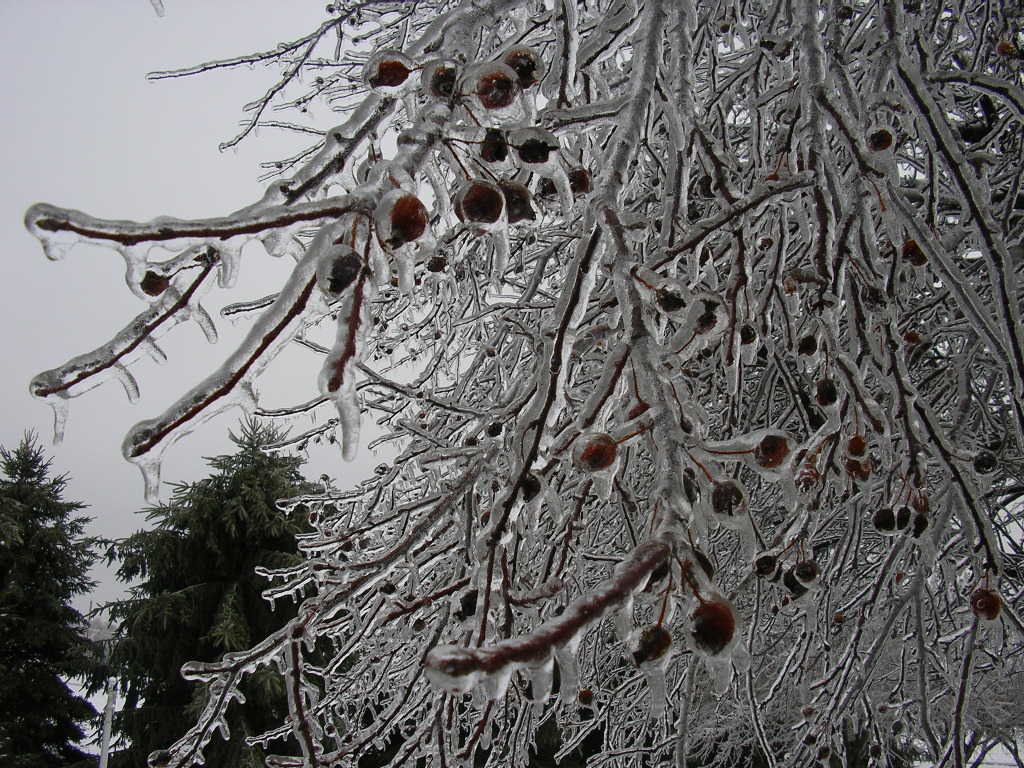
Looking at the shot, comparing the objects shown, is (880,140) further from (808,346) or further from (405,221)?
(405,221)

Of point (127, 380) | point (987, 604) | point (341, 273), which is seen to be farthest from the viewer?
point (987, 604)

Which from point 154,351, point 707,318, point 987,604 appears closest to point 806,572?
point 987,604

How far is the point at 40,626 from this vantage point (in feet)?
35.0

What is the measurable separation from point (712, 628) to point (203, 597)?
9045 millimetres

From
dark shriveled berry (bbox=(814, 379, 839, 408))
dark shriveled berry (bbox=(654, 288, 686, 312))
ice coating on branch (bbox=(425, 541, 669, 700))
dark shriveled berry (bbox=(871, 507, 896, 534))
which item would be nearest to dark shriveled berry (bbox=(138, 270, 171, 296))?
ice coating on branch (bbox=(425, 541, 669, 700))

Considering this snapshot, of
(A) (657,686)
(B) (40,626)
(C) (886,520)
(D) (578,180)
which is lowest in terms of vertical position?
(A) (657,686)

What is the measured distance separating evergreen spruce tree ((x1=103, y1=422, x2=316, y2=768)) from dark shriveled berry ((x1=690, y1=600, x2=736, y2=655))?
7470 mm

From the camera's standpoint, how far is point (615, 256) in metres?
0.78

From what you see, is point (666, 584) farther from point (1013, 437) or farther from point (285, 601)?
point (285, 601)

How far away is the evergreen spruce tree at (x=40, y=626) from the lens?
33.7 ft

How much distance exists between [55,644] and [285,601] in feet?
18.4

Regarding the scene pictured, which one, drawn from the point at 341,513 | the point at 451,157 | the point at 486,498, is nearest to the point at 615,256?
the point at 451,157

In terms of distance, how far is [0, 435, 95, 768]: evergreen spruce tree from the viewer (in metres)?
10.3

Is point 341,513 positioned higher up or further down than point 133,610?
further down
